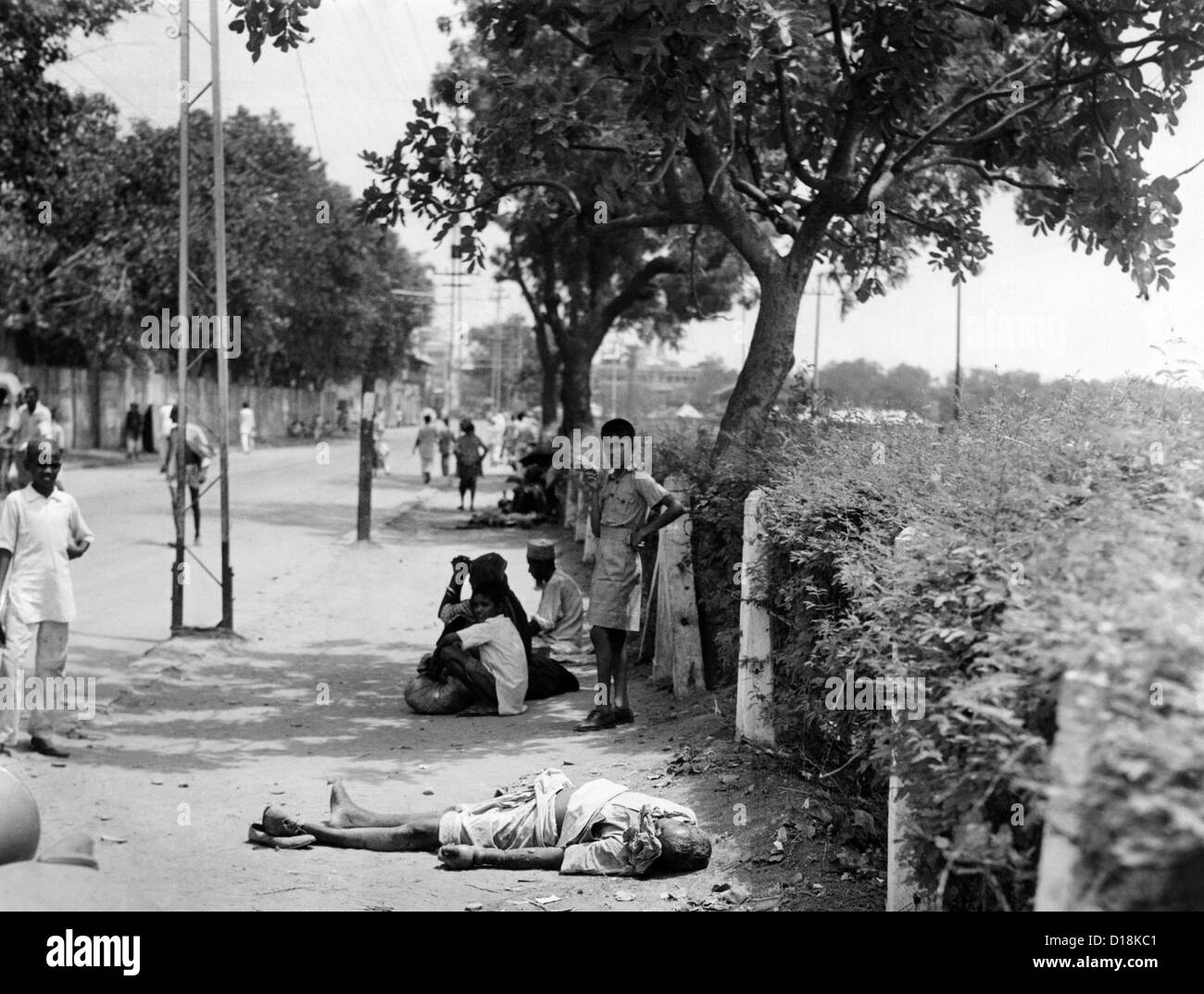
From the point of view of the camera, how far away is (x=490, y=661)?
9750 millimetres

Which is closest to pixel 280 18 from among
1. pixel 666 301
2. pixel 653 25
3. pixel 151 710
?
pixel 653 25

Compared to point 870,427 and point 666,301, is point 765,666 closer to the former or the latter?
point 870,427

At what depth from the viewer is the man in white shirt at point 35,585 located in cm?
793

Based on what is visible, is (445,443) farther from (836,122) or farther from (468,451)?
(836,122)

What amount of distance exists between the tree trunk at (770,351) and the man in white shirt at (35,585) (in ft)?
16.1

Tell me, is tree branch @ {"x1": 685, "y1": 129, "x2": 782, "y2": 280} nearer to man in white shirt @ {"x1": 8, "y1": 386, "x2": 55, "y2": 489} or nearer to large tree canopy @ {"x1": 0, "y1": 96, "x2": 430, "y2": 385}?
man in white shirt @ {"x1": 8, "y1": 386, "x2": 55, "y2": 489}

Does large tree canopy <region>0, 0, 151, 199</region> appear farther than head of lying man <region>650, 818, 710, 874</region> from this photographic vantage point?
Yes

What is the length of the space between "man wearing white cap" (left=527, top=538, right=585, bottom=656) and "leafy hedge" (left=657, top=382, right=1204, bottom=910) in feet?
14.0

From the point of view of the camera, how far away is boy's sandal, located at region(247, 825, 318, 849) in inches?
248

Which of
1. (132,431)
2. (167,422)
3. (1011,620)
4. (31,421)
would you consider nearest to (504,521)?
(167,422)

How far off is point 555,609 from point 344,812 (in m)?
5.08

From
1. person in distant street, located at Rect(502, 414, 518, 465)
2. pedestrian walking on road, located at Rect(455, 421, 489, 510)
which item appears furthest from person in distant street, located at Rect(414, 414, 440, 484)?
pedestrian walking on road, located at Rect(455, 421, 489, 510)

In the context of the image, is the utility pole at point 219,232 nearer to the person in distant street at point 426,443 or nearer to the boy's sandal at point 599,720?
the boy's sandal at point 599,720

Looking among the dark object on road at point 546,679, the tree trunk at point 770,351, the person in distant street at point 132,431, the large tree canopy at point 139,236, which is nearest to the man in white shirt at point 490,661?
the dark object on road at point 546,679
